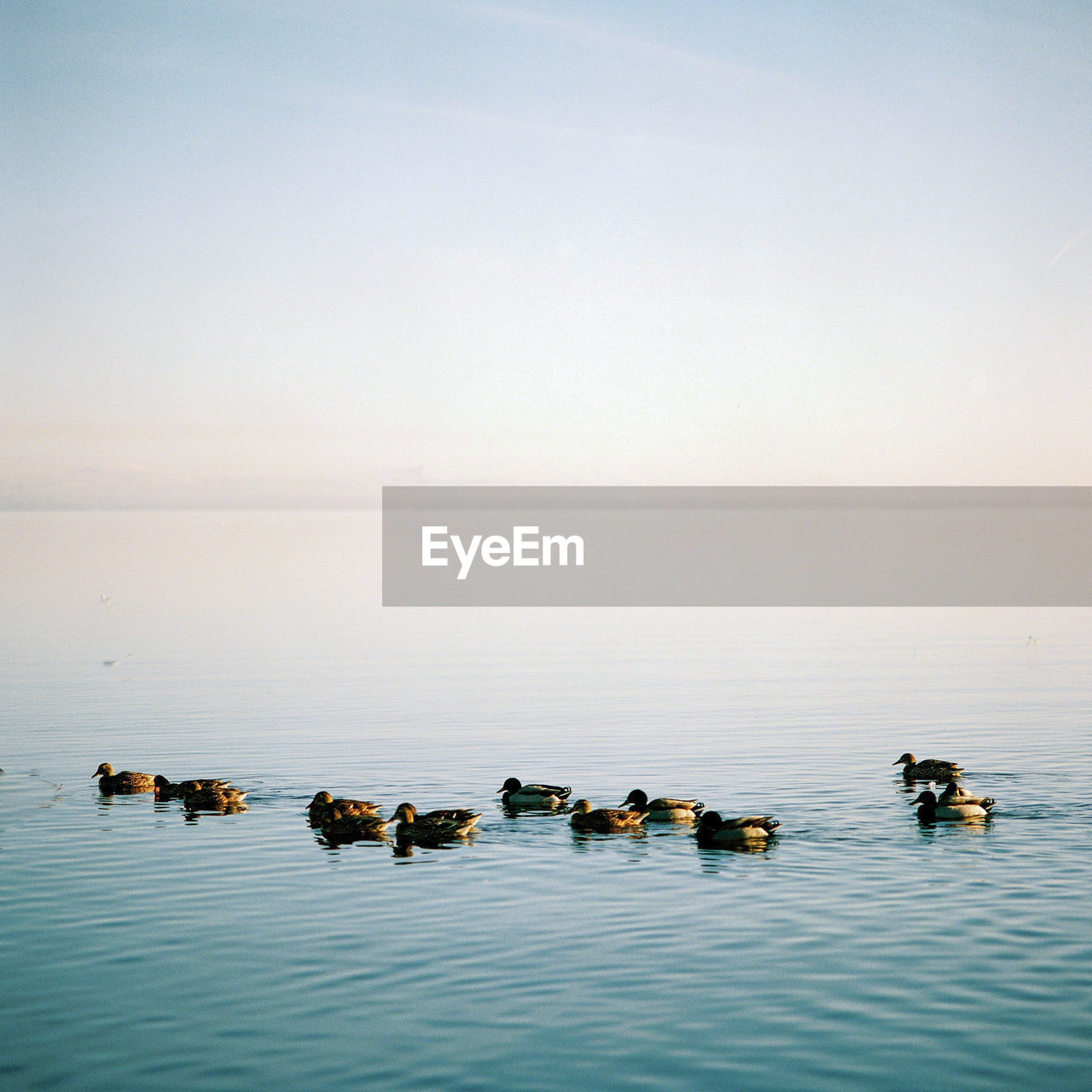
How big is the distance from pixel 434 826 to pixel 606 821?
382cm

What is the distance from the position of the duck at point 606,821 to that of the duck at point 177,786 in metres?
9.15

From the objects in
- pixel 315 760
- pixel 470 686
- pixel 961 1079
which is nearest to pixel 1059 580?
pixel 470 686

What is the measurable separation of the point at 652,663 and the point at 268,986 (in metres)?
46.9

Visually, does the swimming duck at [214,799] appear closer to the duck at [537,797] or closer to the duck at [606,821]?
the duck at [537,797]

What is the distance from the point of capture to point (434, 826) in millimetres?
27953

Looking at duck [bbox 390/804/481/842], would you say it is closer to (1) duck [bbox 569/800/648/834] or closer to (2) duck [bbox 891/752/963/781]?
(1) duck [bbox 569/800/648/834]

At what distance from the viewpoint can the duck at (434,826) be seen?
2795 cm

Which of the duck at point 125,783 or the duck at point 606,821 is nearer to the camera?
the duck at point 606,821

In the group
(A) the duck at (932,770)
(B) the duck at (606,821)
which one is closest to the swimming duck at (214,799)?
(B) the duck at (606,821)

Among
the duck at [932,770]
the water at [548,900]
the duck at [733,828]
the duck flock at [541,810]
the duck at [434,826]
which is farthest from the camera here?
the duck at [932,770]

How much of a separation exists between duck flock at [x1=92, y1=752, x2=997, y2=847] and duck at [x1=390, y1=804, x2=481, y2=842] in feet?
0.06

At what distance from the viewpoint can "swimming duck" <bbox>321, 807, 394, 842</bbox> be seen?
28.2m

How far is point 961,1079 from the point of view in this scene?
595 inches

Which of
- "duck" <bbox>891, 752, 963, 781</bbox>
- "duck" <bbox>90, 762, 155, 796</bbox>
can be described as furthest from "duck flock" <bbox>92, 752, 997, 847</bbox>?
"duck" <bbox>891, 752, 963, 781</bbox>
